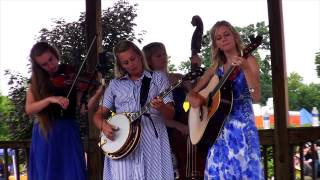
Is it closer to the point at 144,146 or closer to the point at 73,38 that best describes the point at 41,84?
the point at 144,146

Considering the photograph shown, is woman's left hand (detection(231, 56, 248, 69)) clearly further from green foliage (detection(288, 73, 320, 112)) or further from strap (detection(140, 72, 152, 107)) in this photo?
green foliage (detection(288, 73, 320, 112))

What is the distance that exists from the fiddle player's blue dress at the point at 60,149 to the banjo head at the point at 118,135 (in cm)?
39

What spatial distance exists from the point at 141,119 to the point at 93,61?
1.42 m

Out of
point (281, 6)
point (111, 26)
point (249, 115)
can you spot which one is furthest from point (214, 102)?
point (111, 26)

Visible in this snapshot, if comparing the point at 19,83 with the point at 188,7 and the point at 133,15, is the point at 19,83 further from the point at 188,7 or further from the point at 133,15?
the point at 188,7

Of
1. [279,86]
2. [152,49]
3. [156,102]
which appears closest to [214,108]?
[156,102]

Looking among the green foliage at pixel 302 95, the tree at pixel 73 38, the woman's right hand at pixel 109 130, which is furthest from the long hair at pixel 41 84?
the green foliage at pixel 302 95

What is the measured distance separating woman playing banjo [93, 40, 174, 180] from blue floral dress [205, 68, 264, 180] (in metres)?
0.42

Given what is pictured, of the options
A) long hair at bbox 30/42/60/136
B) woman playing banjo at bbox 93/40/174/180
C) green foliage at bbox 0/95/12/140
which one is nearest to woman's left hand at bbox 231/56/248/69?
woman playing banjo at bbox 93/40/174/180

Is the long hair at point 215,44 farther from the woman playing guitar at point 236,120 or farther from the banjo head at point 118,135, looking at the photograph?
the banjo head at point 118,135

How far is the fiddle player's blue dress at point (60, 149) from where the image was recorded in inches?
130

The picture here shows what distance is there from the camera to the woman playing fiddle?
329cm

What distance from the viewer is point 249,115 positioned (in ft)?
8.58

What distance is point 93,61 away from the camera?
4.25m
